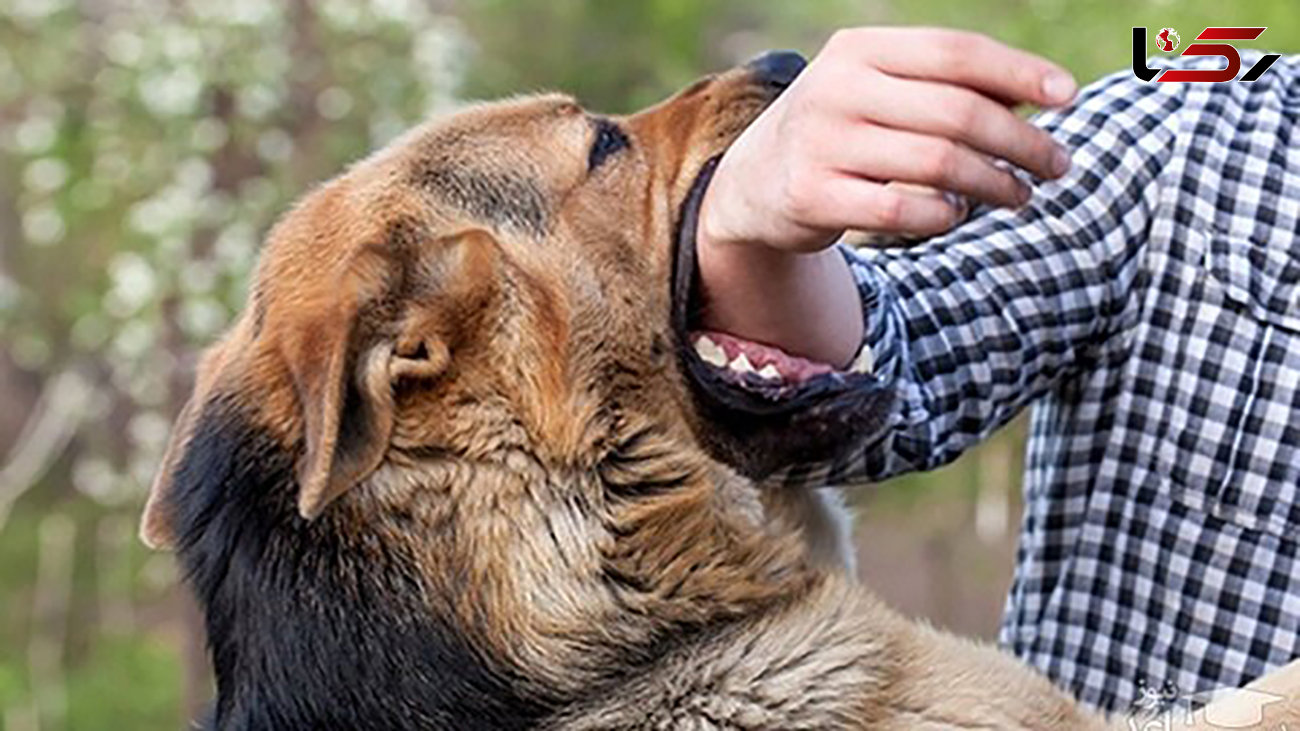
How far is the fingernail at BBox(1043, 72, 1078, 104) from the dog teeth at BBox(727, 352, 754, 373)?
676 mm

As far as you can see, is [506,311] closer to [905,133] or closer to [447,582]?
[447,582]

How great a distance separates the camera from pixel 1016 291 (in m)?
2.70

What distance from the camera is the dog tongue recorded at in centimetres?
248

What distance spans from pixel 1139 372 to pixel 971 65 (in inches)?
34.8

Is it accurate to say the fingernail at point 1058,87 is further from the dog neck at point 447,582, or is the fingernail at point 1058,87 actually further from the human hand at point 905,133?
the dog neck at point 447,582

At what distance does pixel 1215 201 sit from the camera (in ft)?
8.93

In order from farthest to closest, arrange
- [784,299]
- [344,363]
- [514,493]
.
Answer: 1. [784,299]
2. [514,493]
3. [344,363]

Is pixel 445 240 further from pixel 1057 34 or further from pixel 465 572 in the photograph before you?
pixel 1057 34

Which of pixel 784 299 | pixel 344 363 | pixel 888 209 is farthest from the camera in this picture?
pixel 784 299

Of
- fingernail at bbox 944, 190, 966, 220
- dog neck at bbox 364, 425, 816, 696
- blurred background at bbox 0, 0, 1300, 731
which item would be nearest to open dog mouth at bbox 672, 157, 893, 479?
dog neck at bbox 364, 425, 816, 696

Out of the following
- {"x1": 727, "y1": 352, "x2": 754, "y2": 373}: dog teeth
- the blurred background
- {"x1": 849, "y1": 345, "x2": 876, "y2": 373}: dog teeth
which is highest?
{"x1": 727, "y1": 352, "x2": 754, "y2": 373}: dog teeth

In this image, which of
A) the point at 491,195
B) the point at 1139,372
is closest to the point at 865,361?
the point at 1139,372

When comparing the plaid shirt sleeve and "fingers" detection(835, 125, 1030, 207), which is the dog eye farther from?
"fingers" detection(835, 125, 1030, 207)

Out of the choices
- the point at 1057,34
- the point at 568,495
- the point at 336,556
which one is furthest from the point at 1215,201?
the point at 1057,34
